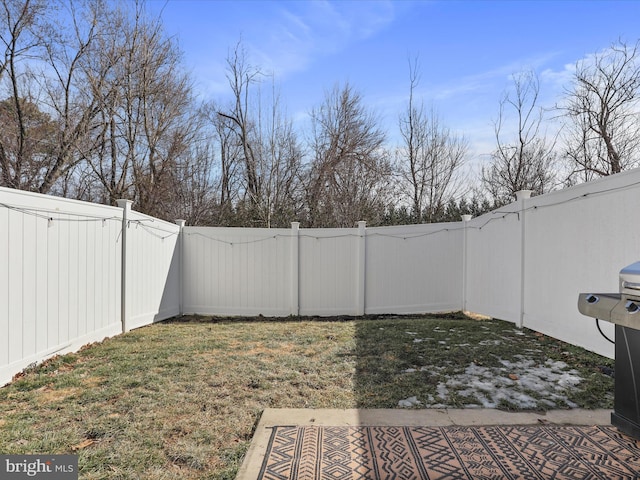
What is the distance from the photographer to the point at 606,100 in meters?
9.37

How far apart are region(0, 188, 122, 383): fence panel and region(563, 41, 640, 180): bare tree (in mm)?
11416

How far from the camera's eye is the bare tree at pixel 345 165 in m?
10.9

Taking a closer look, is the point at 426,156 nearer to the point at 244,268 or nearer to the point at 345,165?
the point at 345,165

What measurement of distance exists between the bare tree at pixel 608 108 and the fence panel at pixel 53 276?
11.4 meters

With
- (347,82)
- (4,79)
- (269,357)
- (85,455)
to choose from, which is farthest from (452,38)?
(4,79)

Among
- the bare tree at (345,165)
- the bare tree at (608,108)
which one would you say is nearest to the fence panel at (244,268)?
the bare tree at (345,165)

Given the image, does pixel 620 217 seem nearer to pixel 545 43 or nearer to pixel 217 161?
pixel 545 43

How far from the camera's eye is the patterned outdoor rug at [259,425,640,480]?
6.26ft

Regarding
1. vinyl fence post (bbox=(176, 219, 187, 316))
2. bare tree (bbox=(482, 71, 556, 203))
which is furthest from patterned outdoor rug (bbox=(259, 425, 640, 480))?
bare tree (bbox=(482, 71, 556, 203))

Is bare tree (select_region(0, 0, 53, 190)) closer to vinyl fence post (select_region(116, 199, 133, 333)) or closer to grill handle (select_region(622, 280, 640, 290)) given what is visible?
vinyl fence post (select_region(116, 199, 133, 333))

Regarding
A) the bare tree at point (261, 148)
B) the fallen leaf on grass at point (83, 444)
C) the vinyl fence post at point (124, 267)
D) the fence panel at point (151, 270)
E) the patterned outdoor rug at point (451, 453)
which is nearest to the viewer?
the patterned outdoor rug at point (451, 453)

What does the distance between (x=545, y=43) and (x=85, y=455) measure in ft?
32.7

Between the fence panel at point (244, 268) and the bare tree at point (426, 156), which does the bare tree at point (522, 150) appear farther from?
the fence panel at point (244, 268)

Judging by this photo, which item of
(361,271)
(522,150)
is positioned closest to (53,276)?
(361,271)
